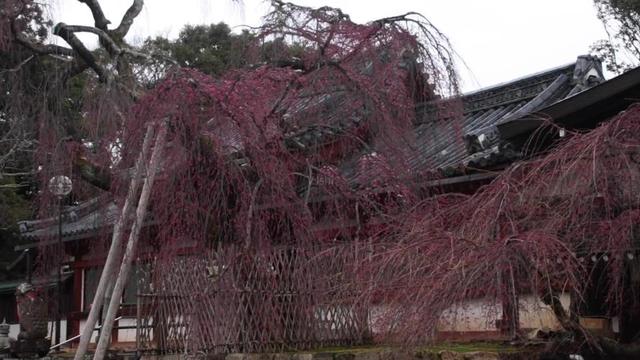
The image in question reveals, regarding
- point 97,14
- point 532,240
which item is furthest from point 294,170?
point 532,240

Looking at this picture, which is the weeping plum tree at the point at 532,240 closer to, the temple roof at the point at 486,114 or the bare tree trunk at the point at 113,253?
the bare tree trunk at the point at 113,253

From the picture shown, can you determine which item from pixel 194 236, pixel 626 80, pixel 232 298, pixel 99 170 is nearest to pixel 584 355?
pixel 626 80

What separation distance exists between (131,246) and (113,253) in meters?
0.22

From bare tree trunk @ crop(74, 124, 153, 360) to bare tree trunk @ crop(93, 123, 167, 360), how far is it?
0.36 ft

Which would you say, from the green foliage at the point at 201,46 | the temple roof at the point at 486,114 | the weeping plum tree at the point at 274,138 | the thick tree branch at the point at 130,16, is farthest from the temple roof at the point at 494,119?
the green foliage at the point at 201,46

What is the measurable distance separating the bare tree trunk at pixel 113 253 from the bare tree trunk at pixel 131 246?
109 millimetres

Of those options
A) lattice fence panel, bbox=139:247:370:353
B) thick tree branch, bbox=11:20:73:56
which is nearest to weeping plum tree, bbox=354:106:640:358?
lattice fence panel, bbox=139:247:370:353

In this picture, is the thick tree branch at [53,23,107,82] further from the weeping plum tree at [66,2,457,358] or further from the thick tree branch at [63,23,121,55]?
the weeping plum tree at [66,2,457,358]

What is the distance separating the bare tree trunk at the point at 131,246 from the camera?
7.73 meters

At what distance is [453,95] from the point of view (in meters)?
9.02

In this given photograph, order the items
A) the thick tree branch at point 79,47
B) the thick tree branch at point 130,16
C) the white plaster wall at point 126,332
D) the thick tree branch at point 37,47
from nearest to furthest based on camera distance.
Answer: the thick tree branch at point 37,47
the thick tree branch at point 79,47
the thick tree branch at point 130,16
the white plaster wall at point 126,332

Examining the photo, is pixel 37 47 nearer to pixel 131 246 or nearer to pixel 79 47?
pixel 79 47

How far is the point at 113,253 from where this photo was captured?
7.89m

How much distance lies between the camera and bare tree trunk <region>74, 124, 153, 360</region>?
307 inches
